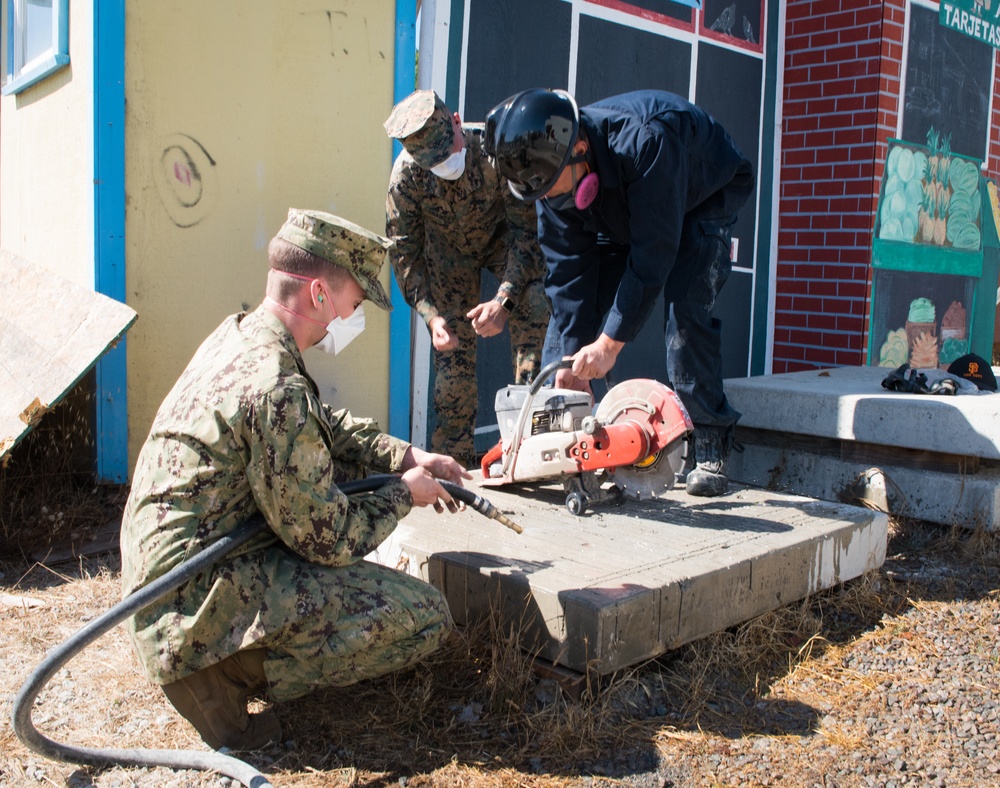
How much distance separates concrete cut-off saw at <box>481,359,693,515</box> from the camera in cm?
372

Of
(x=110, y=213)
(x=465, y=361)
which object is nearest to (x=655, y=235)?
(x=465, y=361)

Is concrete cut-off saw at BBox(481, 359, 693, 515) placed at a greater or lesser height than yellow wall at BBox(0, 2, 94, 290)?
lesser

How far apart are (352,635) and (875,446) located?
3.42m

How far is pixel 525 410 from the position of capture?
386 centimetres

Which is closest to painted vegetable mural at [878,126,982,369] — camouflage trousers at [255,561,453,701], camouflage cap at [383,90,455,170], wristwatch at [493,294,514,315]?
wristwatch at [493,294,514,315]

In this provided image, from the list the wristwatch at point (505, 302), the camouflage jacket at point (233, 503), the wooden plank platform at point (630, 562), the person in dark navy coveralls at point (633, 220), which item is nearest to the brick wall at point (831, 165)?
the person in dark navy coveralls at point (633, 220)

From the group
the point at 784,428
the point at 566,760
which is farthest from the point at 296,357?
the point at 784,428

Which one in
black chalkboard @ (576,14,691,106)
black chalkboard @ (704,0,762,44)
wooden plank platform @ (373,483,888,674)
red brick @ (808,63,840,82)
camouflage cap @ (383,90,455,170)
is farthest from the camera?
red brick @ (808,63,840,82)

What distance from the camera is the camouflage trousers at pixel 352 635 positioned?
2.59 m

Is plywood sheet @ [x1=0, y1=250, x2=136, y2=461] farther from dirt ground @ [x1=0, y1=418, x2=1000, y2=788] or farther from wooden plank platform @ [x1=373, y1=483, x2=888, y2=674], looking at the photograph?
wooden plank platform @ [x1=373, y1=483, x2=888, y2=674]

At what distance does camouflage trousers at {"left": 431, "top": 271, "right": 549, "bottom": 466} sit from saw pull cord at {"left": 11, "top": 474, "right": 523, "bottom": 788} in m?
2.55

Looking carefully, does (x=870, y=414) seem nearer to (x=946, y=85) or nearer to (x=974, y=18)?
(x=946, y=85)

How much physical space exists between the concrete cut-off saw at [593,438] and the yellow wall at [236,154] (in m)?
1.88

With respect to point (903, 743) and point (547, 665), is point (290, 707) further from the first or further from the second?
point (903, 743)
